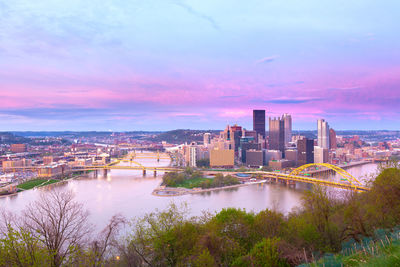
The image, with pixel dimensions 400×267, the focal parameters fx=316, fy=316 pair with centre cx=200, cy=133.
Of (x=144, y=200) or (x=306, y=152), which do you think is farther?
(x=306, y=152)

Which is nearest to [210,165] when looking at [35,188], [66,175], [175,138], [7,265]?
[66,175]

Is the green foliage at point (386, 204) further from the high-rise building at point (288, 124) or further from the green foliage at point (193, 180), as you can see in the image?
the high-rise building at point (288, 124)

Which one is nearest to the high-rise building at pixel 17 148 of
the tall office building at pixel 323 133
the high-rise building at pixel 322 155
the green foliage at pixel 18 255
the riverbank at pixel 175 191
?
the riverbank at pixel 175 191

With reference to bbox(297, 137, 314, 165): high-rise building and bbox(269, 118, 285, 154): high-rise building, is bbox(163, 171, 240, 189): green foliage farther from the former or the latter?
bbox(269, 118, 285, 154): high-rise building

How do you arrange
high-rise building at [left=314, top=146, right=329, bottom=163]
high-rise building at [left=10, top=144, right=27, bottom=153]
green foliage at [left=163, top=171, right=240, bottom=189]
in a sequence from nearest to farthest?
green foliage at [left=163, top=171, right=240, bottom=189], high-rise building at [left=314, top=146, right=329, bottom=163], high-rise building at [left=10, top=144, right=27, bottom=153]

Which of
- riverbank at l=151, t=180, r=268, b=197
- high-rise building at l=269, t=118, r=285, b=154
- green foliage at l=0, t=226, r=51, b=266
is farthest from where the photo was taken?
high-rise building at l=269, t=118, r=285, b=154

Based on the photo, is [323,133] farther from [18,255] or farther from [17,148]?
[18,255]

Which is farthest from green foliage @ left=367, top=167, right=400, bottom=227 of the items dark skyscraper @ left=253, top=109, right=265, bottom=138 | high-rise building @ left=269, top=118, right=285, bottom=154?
dark skyscraper @ left=253, top=109, right=265, bottom=138

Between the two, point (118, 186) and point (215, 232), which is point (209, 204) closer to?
point (118, 186)

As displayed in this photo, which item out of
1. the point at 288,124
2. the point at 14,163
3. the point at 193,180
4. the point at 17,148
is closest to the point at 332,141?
the point at 288,124
